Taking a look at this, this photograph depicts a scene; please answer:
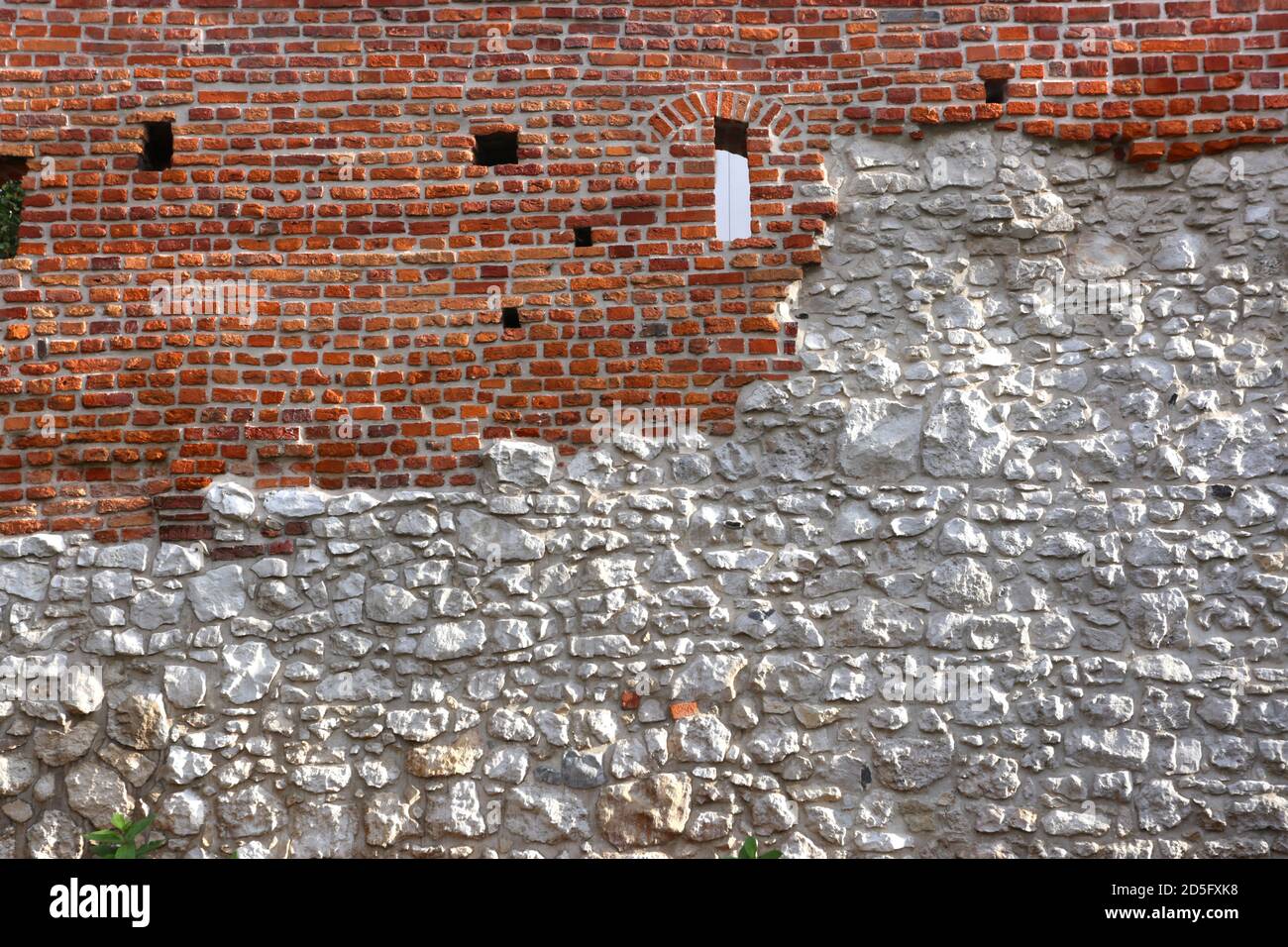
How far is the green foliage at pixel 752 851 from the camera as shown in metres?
4.30

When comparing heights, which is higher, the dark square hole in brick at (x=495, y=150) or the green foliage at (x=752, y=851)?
the dark square hole in brick at (x=495, y=150)

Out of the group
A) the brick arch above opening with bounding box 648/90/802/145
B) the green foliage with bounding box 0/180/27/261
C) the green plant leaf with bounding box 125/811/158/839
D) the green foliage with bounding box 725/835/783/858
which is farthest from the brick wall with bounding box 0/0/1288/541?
the green foliage with bounding box 0/180/27/261

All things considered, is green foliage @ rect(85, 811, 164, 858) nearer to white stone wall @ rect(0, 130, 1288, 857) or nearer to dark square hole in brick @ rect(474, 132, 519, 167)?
white stone wall @ rect(0, 130, 1288, 857)

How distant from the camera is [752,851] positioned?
14.1ft

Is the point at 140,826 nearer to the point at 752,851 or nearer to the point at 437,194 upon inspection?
the point at 752,851

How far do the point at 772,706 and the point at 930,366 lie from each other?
1.52m

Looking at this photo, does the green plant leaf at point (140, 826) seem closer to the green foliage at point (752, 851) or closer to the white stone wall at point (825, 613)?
the white stone wall at point (825, 613)

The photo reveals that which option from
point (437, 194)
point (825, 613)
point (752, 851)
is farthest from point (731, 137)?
point (752, 851)

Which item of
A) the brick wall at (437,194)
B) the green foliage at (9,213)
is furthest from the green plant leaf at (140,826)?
the green foliage at (9,213)

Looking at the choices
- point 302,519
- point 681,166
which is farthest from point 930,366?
point 302,519

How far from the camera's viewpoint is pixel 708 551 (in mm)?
4531

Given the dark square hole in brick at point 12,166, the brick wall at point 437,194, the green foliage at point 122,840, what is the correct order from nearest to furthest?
the green foliage at point 122,840, the brick wall at point 437,194, the dark square hole in brick at point 12,166

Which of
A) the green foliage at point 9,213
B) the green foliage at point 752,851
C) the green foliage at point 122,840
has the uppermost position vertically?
the green foliage at point 9,213

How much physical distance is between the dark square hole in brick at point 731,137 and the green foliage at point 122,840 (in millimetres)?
3591
